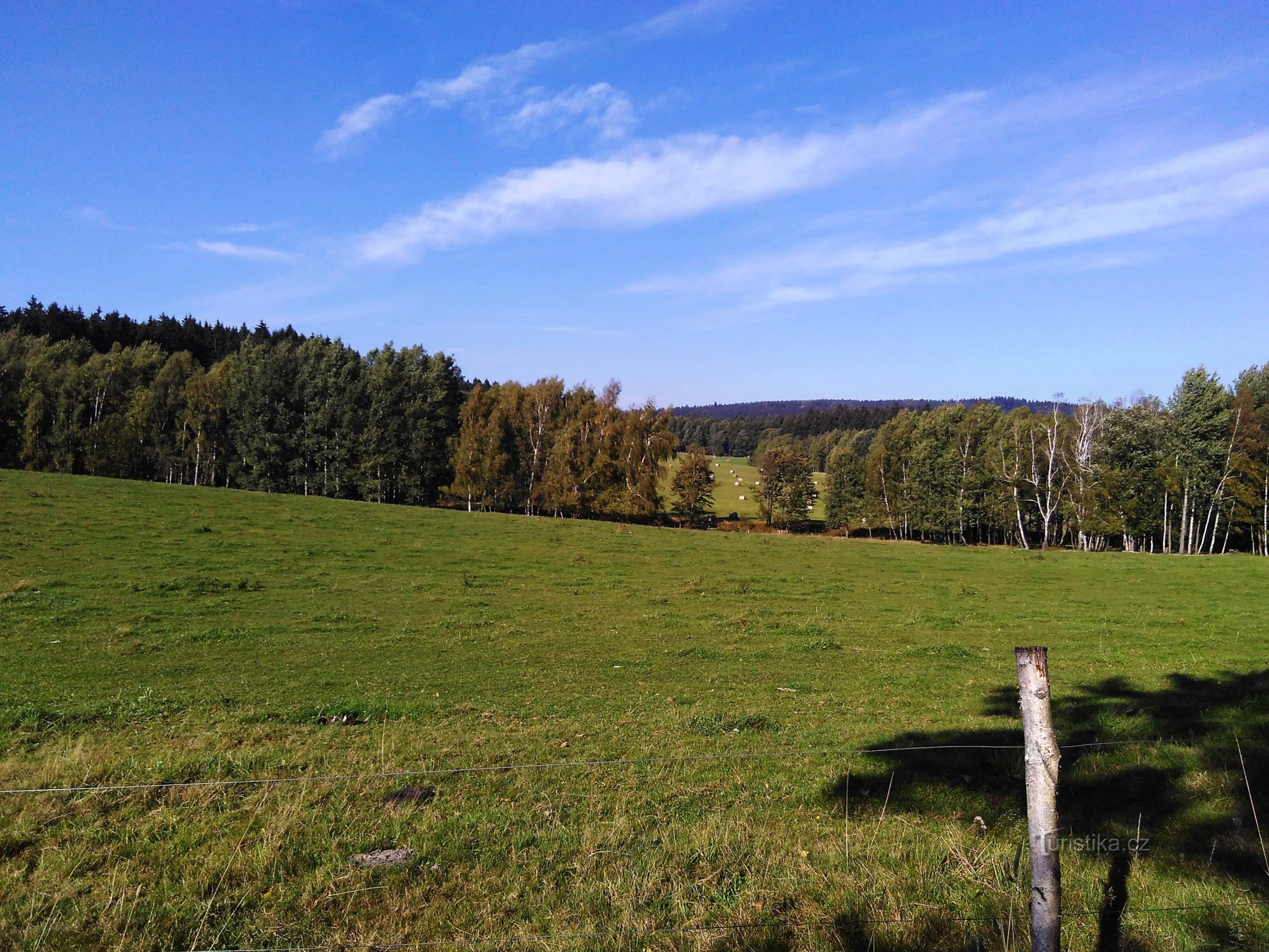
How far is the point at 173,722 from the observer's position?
34.4 ft

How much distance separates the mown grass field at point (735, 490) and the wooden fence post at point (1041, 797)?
223ft

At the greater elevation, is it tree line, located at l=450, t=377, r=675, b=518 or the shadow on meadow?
tree line, located at l=450, t=377, r=675, b=518

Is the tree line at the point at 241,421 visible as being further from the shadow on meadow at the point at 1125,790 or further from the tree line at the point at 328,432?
the shadow on meadow at the point at 1125,790

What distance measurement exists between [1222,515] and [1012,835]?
70.8 m

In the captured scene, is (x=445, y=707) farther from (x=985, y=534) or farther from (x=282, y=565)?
(x=985, y=534)

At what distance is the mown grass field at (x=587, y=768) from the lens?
4797mm

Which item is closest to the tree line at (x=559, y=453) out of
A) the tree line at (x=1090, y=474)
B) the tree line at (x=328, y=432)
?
the tree line at (x=328, y=432)

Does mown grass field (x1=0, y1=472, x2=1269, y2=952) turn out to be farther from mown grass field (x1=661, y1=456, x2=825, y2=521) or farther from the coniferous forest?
mown grass field (x1=661, y1=456, x2=825, y2=521)

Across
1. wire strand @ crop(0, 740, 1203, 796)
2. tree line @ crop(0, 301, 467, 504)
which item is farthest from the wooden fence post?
tree line @ crop(0, 301, 467, 504)

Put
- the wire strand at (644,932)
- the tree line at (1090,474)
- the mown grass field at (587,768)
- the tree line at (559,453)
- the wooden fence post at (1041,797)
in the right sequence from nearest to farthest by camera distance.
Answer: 1. the wooden fence post at (1041,797)
2. the wire strand at (644,932)
3. the mown grass field at (587,768)
4. the tree line at (1090,474)
5. the tree line at (559,453)

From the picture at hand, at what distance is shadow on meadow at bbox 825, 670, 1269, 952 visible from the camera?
4902 mm

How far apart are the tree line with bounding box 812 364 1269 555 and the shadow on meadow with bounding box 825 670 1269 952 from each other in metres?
60.0

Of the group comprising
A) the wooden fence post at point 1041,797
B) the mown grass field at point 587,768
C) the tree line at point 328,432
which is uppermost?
the tree line at point 328,432

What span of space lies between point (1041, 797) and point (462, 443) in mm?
66027
